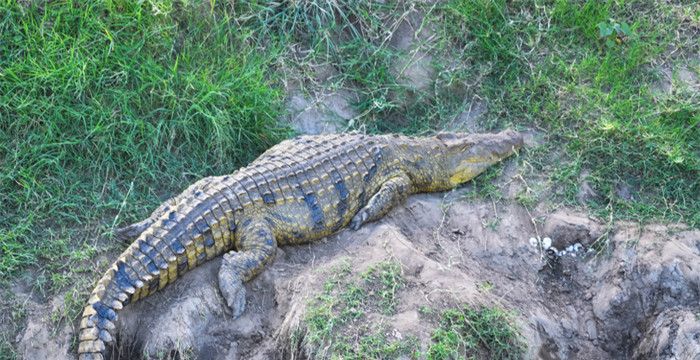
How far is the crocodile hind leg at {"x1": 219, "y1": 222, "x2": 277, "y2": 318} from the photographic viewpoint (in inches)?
186

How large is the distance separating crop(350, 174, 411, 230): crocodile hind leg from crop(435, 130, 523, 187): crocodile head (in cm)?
→ 42

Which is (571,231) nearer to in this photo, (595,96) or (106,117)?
(595,96)

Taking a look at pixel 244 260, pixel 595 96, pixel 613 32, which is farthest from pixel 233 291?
pixel 613 32

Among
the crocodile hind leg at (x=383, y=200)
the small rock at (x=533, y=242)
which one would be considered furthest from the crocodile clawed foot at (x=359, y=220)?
the small rock at (x=533, y=242)

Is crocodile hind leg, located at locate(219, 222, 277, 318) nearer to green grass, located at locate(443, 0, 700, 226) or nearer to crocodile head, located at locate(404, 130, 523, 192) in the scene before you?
crocodile head, located at locate(404, 130, 523, 192)

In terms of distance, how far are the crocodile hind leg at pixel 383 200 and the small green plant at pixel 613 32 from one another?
2.38 m

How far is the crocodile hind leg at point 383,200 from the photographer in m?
5.50

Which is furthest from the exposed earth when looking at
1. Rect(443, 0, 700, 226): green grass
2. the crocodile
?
Rect(443, 0, 700, 226): green grass

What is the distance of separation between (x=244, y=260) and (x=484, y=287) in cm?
144

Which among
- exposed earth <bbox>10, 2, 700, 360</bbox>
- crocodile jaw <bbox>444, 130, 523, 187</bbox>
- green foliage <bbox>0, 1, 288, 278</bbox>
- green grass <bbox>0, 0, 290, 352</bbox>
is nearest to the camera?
exposed earth <bbox>10, 2, 700, 360</bbox>

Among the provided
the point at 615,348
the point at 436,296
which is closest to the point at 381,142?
the point at 436,296

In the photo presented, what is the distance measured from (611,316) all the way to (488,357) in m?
1.07

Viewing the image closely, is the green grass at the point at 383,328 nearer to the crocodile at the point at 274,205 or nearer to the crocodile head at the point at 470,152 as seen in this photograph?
the crocodile at the point at 274,205

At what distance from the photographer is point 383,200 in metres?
5.57
